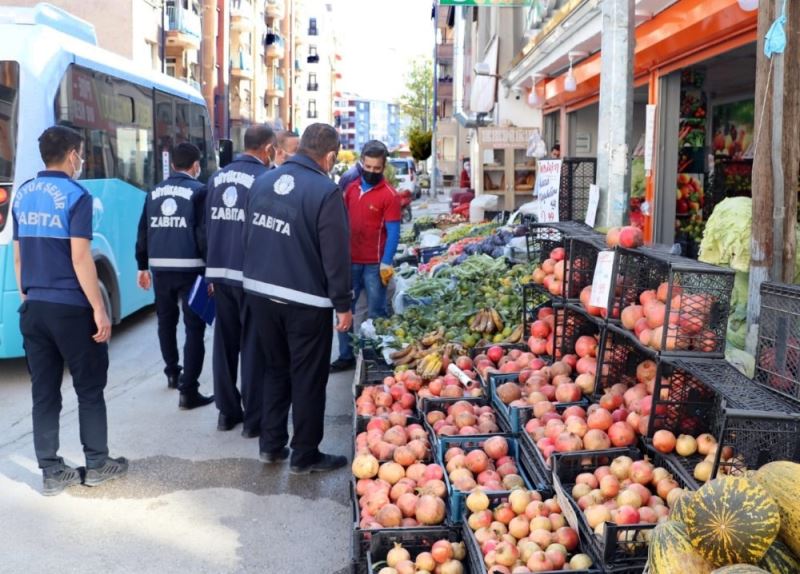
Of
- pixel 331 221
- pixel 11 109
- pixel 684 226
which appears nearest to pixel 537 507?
pixel 331 221

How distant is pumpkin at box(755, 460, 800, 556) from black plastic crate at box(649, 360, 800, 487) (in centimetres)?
39

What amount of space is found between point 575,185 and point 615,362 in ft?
12.0

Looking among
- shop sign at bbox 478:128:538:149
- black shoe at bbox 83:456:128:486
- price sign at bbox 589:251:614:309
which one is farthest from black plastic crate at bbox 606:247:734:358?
shop sign at bbox 478:128:538:149

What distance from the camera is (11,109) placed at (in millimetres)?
7641

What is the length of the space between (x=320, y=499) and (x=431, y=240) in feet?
29.3

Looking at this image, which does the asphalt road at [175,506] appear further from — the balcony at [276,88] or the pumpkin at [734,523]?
the balcony at [276,88]

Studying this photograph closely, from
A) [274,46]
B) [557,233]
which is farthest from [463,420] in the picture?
[274,46]

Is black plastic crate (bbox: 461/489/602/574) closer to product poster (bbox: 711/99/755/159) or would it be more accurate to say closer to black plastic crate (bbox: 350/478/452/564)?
black plastic crate (bbox: 350/478/452/564)

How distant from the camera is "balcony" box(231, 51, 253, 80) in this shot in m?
51.8

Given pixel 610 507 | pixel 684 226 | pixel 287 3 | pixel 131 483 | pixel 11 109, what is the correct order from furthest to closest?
pixel 287 3, pixel 684 226, pixel 11 109, pixel 131 483, pixel 610 507

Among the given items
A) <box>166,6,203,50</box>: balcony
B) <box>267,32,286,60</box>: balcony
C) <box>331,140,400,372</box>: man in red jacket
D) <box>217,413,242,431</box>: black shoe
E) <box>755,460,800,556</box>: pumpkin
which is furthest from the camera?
<box>267,32,286,60</box>: balcony

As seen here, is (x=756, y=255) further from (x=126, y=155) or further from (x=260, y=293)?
(x=126, y=155)

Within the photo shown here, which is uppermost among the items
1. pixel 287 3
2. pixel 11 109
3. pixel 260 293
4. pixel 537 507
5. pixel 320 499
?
pixel 287 3

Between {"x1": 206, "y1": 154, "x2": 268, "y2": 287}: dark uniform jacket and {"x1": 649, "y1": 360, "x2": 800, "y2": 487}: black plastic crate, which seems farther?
{"x1": 206, "y1": 154, "x2": 268, "y2": 287}: dark uniform jacket
